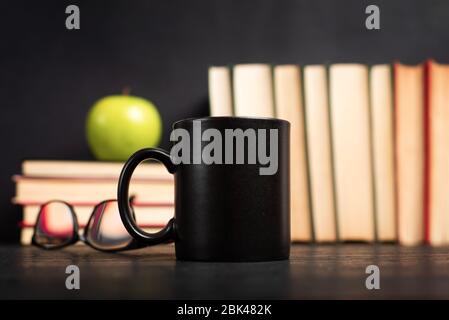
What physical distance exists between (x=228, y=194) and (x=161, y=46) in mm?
611

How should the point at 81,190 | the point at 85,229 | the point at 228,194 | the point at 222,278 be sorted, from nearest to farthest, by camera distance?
the point at 222,278 → the point at 228,194 → the point at 85,229 → the point at 81,190

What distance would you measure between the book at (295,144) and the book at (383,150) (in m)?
0.11

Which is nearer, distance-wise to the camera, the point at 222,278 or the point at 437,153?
the point at 222,278

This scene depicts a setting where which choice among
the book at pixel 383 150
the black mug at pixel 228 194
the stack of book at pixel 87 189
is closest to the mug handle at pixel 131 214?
the black mug at pixel 228 194

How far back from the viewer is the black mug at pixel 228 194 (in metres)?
0.49

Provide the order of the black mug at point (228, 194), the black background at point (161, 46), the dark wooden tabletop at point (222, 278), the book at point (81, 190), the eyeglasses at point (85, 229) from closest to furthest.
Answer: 1. the dark wooden tabletop at point (222, 278)
2. the black mug at point (228, 194)
3. the eyeglasses at point (85, 229)
4. the book at point (81, 190)
5. the black background at point (161, 46)

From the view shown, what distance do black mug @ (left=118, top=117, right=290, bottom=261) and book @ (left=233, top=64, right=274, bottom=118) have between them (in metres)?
0.35

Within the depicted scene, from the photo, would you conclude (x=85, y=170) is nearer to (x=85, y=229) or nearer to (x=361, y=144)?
(x=85, y=229)

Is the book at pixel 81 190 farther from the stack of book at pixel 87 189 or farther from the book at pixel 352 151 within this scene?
the book at pixel 352 151

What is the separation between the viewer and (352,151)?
2.83ft

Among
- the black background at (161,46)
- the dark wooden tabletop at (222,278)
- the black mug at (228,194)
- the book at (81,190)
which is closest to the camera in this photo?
the dark wooden tabletop at (222,278)

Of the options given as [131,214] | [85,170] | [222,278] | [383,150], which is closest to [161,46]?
[85,170]

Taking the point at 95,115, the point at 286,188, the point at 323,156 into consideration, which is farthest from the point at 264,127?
the point at 95,115

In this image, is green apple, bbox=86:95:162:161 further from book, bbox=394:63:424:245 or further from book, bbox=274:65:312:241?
book, bbox=394:63:424:245
